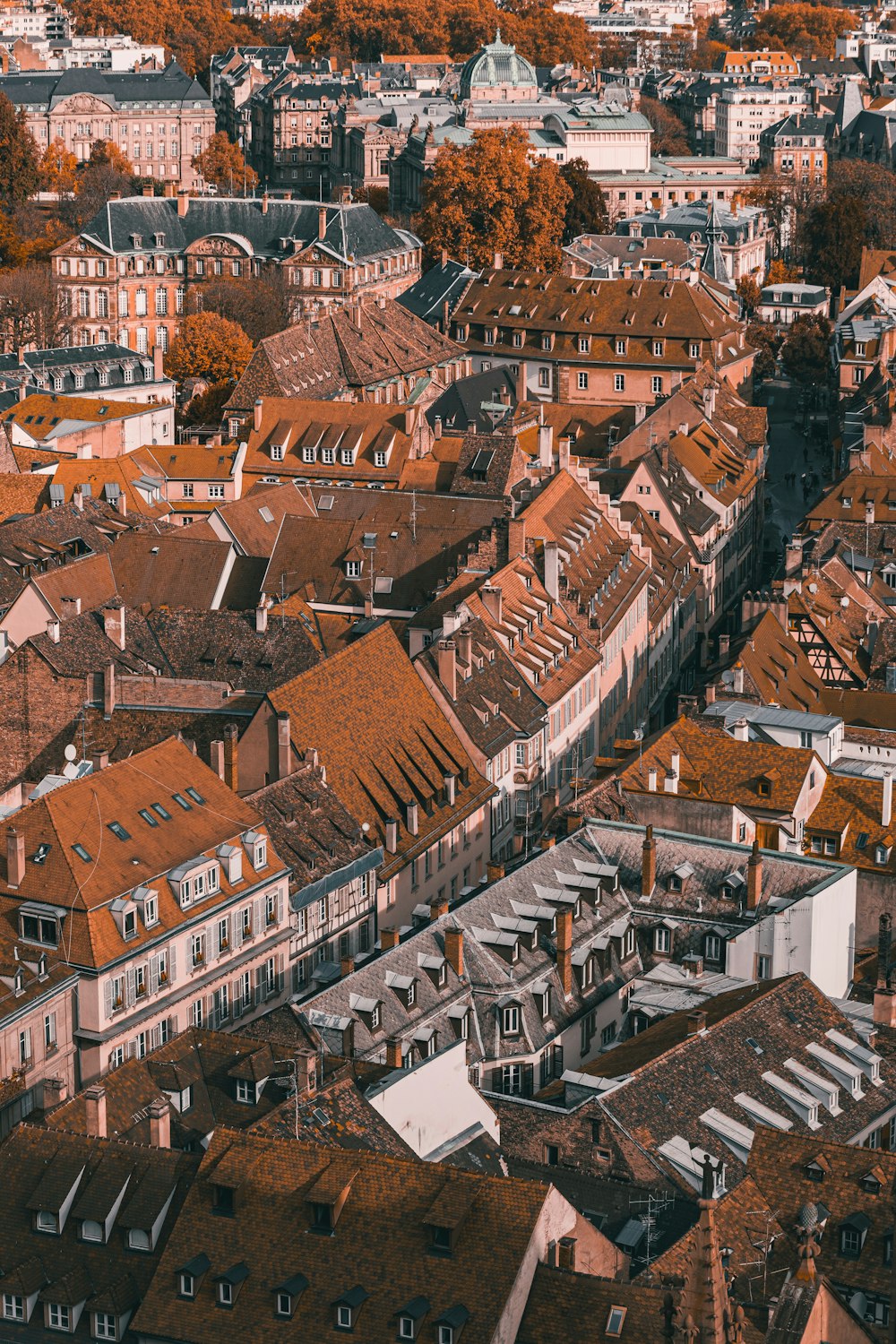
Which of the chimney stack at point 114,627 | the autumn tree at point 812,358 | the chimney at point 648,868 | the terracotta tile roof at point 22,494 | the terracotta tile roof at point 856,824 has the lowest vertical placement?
the autumn tree at point 812,358

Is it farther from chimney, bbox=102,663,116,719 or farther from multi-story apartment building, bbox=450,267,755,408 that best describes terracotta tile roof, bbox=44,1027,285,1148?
multi-story apartment building, bbox=450,267,755,408

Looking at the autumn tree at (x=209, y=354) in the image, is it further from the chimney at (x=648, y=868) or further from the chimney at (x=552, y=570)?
the chimney at (x=648, y=868)

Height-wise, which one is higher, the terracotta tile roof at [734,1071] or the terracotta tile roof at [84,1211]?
the terracotta tile roof at [84,1211]

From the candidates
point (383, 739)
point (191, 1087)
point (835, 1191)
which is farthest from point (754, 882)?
point (191, 1087)

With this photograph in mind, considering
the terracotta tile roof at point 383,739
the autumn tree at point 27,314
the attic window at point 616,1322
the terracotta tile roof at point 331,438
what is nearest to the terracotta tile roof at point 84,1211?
the attic window at point 616,1322

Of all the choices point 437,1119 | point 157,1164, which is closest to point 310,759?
point 437,1119

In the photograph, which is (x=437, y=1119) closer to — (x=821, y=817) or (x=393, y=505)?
(x=821, y=817)
